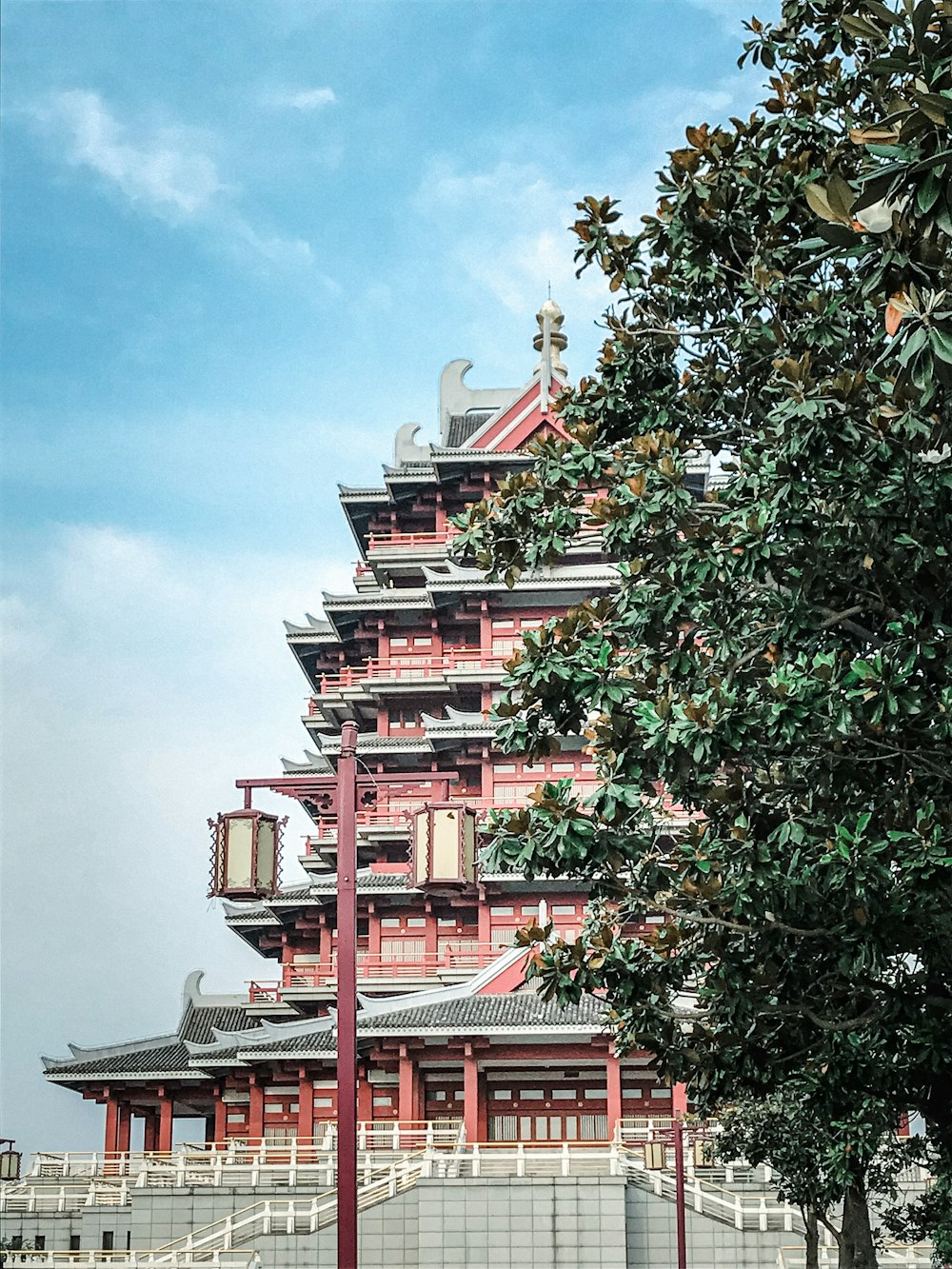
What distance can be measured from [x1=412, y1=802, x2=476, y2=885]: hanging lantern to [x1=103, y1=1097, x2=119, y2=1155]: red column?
823 inches

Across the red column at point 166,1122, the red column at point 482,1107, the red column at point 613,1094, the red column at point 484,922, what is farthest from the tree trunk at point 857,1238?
the red column at point 166,1122

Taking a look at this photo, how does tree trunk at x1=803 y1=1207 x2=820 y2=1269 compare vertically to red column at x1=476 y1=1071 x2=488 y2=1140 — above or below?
below

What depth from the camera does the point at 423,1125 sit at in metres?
39.7

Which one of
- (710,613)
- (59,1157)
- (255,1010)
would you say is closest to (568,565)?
(255,1010)

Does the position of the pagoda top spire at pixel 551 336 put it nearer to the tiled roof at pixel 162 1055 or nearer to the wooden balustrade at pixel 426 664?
the wooden balustrade at pixel 426 664

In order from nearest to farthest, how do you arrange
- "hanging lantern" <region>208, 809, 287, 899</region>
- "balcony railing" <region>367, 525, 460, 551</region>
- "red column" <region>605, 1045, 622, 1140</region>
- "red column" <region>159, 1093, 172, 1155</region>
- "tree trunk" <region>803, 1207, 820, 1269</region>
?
1. "hanging lantern" <region>208, 809, 287, 899</region>
2. "tree trunk" <region>803, 1207, 820, 1269</region>
3. "red column" <region>605, 1045, 622, 1140</region>
4. "red column" <region>159, 1093, 172, 1155</region>
5. "balcony railing" <region>367, 525, 460, 551</region>

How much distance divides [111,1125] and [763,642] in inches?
1378

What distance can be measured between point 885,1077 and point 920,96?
28.3 feet

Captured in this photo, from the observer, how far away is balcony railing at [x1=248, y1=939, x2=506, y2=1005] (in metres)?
42.3

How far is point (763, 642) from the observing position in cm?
1310

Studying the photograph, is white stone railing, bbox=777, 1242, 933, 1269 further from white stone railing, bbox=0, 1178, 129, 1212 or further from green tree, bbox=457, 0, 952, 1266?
green tree, bbox=457, 0, 952, 1266

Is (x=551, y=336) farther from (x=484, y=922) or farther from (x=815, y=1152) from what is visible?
(x=815, y=1152)

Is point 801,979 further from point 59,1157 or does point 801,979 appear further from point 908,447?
point 59,1157

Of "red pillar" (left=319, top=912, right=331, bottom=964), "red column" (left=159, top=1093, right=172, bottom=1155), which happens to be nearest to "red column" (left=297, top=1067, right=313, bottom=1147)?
"red pillar" (left=319, top=912, right=331, bottom=964)
